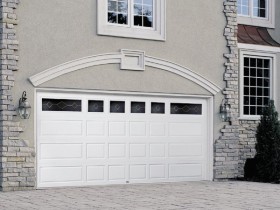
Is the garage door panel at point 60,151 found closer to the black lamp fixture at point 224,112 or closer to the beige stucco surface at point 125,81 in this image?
the beige stucco surface at point 125,81

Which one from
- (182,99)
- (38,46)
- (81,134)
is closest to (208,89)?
(182,99)

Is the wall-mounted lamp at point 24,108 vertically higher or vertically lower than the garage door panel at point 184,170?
higher

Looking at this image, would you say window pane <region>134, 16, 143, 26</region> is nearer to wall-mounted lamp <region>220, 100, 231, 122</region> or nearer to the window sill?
wall-mounted lamp <region>220, 100, 231, 122</region>

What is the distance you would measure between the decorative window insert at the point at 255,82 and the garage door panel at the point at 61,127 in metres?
5.40

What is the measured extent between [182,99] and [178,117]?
0.49m

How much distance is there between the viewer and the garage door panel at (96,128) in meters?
14.2

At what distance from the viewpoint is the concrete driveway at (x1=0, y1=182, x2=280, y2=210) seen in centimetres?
1072

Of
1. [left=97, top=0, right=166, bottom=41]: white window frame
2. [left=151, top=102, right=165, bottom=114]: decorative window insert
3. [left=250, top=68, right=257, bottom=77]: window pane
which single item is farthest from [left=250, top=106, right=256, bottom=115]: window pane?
[left=97, top=0, right=166, bottom=41]: white window frame

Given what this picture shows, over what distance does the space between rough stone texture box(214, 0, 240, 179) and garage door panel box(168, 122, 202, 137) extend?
654 mm

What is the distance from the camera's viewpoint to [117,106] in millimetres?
14734

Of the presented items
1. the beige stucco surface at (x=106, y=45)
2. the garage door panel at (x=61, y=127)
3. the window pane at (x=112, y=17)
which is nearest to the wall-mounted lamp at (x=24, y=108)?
the beige stucco surface at (x=106, y=45)

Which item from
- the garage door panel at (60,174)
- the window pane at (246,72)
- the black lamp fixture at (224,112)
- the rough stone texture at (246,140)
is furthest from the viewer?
the window pane at (246,72)

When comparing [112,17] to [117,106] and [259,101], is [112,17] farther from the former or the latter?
[259,101]

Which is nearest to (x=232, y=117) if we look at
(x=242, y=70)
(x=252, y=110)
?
(x=252, y=110)
